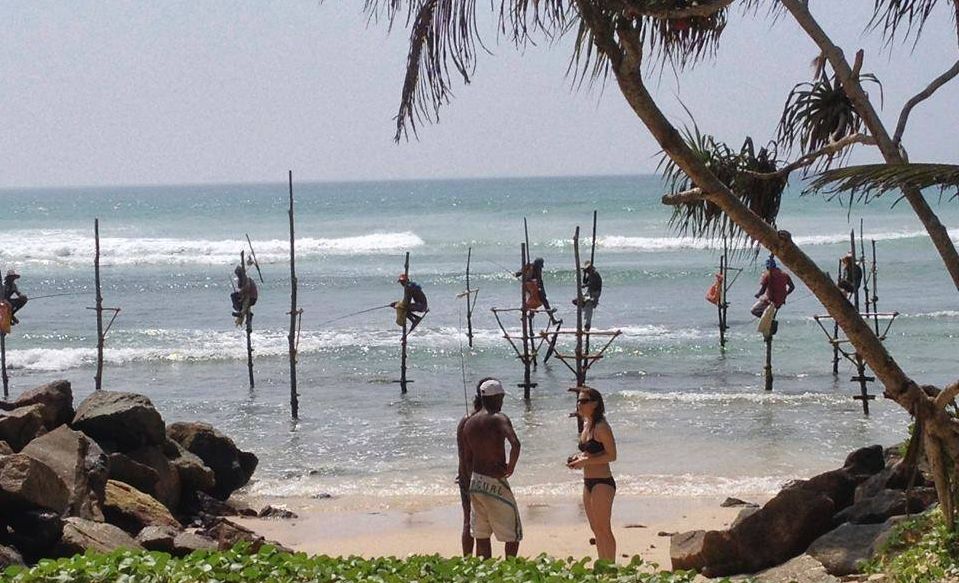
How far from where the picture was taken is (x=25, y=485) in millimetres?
9273

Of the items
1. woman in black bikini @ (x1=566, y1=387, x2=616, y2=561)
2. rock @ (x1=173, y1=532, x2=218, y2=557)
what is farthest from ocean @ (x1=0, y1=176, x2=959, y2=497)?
rock @ (x1=173, y1=532, x2=218, y2=557)

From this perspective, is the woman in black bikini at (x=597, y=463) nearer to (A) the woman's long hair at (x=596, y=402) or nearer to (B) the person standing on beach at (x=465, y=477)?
(A) the woman's long hair at (x=596, y=402)

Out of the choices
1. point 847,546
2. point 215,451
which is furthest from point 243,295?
point 847,546

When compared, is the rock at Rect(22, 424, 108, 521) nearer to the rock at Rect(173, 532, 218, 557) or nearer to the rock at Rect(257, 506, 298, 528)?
the rock at Rect(173, 532, 218, 557)

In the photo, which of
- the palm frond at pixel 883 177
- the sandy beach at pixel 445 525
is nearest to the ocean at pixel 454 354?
the sandy beach at pixel 445 525

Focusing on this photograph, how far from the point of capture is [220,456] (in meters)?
14.6

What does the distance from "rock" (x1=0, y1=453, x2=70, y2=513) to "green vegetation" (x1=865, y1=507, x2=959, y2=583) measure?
5858 mm

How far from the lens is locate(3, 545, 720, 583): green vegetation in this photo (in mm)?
6363

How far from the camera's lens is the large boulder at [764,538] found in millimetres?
9609

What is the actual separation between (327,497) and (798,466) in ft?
18.6

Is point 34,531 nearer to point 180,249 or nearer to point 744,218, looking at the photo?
point 744,218

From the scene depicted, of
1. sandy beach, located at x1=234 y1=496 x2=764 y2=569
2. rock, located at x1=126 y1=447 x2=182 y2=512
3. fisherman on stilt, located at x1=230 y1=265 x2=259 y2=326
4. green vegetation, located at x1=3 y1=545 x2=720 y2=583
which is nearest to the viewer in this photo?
green vegetation, located at x1=3 y1=545 x2=720 y2=583

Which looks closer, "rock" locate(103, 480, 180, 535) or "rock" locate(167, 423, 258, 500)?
"rock" locate(103, 480, 180, 535)

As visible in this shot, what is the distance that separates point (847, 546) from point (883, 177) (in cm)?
448
